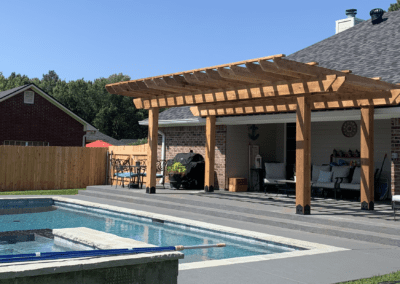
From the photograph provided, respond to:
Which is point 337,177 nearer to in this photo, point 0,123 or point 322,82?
point 322,82

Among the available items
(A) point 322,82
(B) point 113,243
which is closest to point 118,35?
(A) point 322,82

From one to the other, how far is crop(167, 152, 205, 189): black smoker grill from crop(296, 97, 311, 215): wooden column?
5.92 metres

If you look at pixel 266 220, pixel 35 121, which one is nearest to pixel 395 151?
pixel 266 220

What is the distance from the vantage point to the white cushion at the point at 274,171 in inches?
546

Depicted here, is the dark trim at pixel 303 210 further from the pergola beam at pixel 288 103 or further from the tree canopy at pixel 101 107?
the tree canopy at pixel 101 107

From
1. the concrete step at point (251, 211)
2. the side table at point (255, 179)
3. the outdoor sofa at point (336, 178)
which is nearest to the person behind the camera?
the concrete step at point (251, 211)

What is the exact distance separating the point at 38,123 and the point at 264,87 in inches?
734

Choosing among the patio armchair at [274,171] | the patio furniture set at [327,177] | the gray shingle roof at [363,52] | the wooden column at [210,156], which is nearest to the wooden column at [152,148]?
the wooden column at [210,156]

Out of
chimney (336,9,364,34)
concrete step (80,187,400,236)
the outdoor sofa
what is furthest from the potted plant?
chimney (336,9,364,34)

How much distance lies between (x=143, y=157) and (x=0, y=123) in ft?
35.5

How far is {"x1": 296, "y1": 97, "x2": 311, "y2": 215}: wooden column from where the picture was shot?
8.92 metres

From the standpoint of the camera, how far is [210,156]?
1377cm

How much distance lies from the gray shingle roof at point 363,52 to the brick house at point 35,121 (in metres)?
10.9

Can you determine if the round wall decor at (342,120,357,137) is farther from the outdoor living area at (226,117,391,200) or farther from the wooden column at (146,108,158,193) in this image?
the wooden column at (146,108,158,193)
